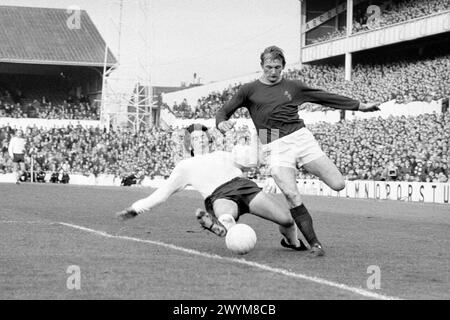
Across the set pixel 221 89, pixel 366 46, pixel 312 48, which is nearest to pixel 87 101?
pixel 221 89

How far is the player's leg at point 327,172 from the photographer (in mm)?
11398

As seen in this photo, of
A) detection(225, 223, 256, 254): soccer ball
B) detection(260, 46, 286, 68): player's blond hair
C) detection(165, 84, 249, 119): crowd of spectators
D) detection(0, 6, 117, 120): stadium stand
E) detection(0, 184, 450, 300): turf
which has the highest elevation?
detection(0, 6, 117, 120): stadium stand

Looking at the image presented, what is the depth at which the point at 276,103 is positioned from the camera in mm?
11570

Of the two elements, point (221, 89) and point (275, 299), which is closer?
point (275, 299)

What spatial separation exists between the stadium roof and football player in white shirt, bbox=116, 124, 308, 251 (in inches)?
2504

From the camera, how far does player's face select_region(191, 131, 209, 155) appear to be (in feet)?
37.8

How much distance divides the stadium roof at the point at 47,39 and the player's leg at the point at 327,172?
63.9 metres

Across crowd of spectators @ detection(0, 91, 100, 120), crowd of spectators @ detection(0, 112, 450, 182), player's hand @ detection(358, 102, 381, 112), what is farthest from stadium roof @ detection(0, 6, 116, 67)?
player's hand @ detection(358, 102, 381, 112)

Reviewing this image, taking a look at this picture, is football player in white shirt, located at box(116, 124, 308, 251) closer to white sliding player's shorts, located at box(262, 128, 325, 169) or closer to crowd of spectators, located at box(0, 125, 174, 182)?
white sliding player's shorts, located at box(262, 128, 325, 169)

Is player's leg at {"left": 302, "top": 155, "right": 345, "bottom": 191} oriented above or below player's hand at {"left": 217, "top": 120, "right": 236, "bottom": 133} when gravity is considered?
below

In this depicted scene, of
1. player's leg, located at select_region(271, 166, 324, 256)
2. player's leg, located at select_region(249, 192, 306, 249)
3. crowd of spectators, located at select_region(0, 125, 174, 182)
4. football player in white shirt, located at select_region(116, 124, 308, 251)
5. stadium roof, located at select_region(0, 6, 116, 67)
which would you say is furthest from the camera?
stadium roof, located at select_region(0, 6, 116, 67)

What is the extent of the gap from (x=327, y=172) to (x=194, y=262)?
2.28 m

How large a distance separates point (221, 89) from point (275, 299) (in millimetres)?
60879
